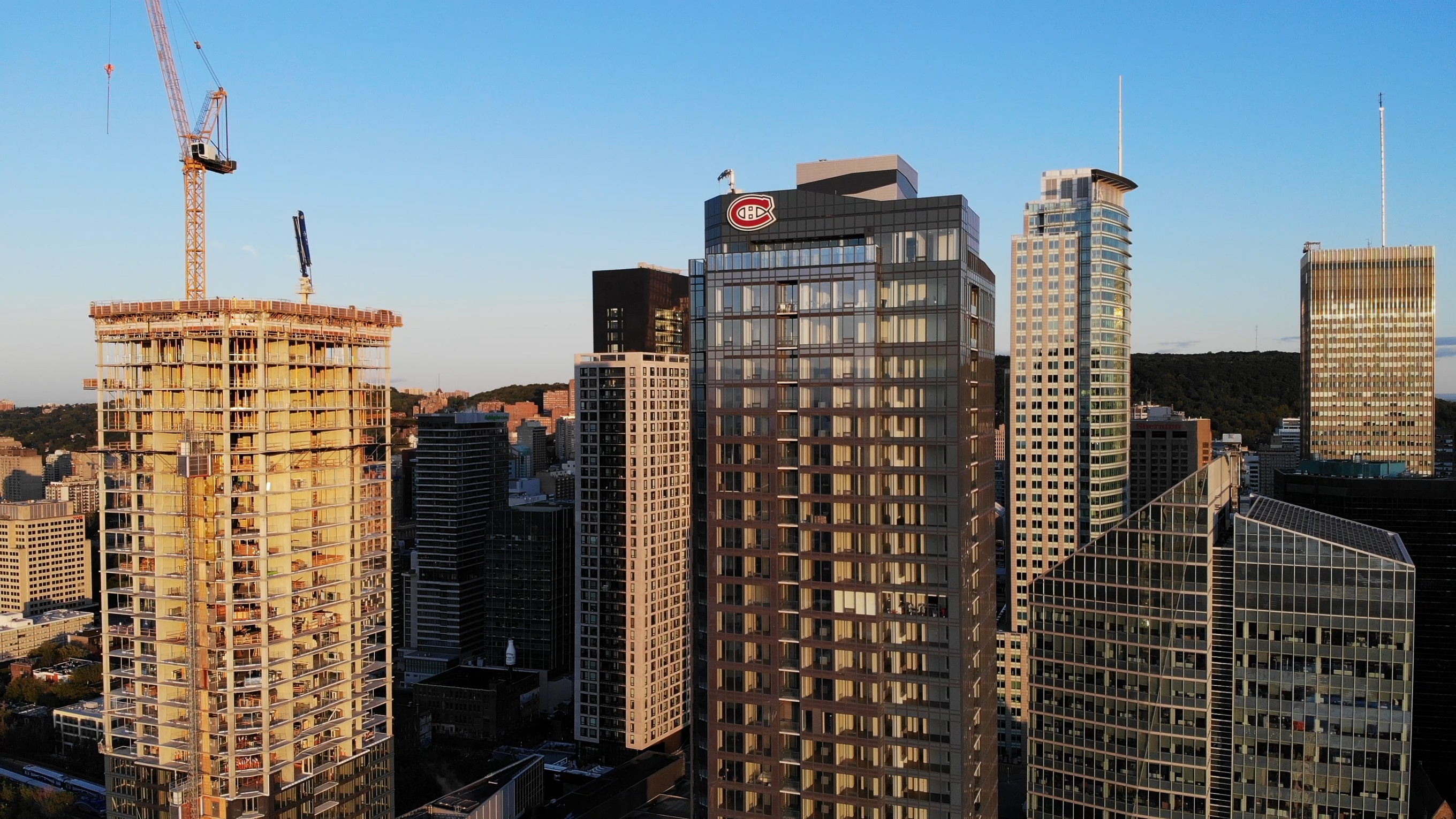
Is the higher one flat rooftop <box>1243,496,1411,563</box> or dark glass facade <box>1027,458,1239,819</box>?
flat rooftop <box>1243,496,1411,563</box>

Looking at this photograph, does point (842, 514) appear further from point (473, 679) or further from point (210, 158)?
point (473, 679)

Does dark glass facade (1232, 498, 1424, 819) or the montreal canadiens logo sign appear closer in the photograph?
the montreal canadiens logo sign

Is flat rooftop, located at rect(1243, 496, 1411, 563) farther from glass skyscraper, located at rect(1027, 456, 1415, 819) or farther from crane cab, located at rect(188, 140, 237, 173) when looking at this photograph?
crane cab, located at rect(188, 140, 237, 173)

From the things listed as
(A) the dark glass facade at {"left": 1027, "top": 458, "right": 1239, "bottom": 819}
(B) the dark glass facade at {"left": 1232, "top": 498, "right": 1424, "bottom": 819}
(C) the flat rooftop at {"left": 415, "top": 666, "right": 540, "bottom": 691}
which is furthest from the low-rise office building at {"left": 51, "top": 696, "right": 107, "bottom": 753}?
(B) the dark glass facade at {"left": 1232, "top": 498, "right": 1424, "bottom": 819}

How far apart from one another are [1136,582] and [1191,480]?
31.7 feet

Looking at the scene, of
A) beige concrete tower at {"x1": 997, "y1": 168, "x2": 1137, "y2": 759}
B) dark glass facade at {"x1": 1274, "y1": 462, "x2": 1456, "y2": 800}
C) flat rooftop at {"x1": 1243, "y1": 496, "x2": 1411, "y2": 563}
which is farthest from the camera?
beige concrete tower at {"x1": 997, "y1": 168, "x2": 1137, "y2": 759}

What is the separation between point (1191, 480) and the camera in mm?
82000

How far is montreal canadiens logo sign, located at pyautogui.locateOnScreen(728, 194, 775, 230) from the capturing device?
66.9m

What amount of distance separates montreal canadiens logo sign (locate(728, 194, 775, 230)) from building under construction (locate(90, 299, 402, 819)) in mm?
39258

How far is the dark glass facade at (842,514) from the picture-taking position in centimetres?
6272

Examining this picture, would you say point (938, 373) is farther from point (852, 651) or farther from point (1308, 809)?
point (1308, 809)

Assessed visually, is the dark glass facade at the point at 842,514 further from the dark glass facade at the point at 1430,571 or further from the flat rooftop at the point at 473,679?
the flat rooftop at the point at 473,679

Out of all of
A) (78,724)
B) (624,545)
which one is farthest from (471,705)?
(78,724)

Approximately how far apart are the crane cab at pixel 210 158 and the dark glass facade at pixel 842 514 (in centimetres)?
6285
